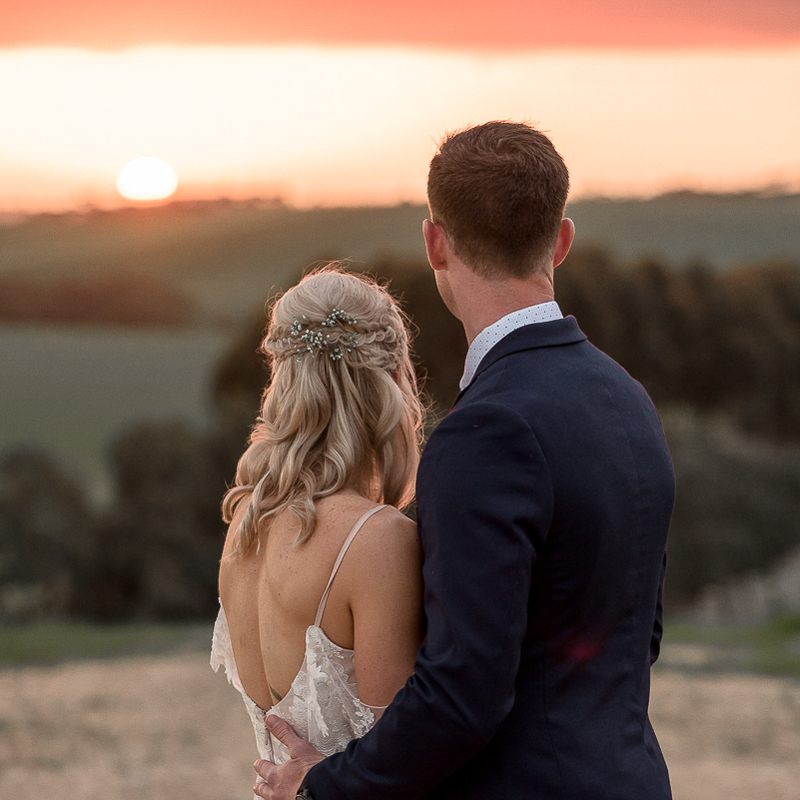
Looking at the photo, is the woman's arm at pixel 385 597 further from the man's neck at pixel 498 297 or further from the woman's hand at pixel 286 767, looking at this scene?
the man's neck at pixel 498 297

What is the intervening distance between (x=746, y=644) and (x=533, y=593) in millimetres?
12205

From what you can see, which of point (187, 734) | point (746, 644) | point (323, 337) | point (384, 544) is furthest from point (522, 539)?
point (746, 644)

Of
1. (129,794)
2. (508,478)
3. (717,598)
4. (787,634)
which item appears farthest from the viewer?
(717,598)

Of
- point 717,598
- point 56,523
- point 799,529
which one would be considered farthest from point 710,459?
point 56,523

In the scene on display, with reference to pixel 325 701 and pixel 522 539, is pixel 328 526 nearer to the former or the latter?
pixel 325 701

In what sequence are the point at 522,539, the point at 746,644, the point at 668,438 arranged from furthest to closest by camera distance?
the point at 668,438
the point at 746,644
the point at 522,539

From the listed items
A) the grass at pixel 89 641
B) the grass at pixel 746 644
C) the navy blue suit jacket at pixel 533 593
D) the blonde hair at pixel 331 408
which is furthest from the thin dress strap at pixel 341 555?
the grass at pixel 89 641

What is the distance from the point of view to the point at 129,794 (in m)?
7.71

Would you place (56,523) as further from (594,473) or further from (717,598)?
(594,473)

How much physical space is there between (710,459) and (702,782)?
1277 cm

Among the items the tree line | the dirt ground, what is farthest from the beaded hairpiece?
the tree line

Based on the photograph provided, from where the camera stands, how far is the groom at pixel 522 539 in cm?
167

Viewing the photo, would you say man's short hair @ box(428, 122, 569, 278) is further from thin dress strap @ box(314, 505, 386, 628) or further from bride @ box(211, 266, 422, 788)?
thin dress strap @ box(314, 505, 386, 628)

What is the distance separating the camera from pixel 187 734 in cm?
932
